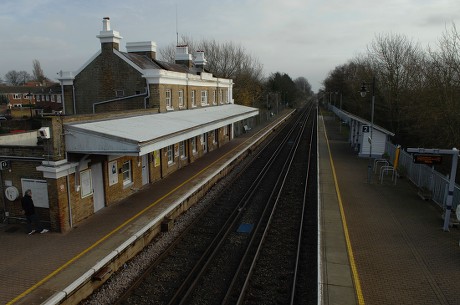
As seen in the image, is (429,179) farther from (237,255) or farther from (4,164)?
(4,164)

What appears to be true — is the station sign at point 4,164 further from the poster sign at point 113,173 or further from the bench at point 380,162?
the bench at point 380,162

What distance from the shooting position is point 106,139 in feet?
36.1

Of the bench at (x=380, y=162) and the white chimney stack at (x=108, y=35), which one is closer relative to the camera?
the white chimney stack at (x=108, y=35)

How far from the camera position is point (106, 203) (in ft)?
A: 44.5

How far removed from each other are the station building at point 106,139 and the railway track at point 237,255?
342cm

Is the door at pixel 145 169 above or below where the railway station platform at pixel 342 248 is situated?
above

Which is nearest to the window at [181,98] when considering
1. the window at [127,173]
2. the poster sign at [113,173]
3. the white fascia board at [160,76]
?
the white fascia board at [160,76]

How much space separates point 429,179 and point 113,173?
13144mm

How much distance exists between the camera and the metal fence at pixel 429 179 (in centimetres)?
1305

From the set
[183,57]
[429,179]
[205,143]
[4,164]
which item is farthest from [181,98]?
[429,179]

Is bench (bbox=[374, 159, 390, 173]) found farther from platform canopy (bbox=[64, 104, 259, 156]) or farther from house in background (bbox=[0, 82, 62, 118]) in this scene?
house in background (bbox=[0, 82, 62, 118])

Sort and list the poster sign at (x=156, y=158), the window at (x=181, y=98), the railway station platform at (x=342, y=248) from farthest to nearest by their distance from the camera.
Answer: the window at (x=181, y=98) < the poster sign at (x=156, y=158) < the railway station platform at (x=342, y=248)

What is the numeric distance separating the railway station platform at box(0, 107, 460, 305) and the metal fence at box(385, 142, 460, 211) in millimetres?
495

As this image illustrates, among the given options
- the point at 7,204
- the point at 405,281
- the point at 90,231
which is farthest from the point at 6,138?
the point at 405,281
